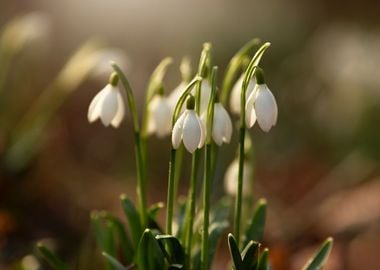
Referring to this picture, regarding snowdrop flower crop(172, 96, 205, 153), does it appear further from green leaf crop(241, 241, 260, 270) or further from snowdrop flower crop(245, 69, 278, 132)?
green leaf crop(241, 241, 260, 270)

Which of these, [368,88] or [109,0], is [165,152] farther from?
[109,0]

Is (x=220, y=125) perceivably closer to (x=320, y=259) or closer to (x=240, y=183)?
(x=240, y=183)

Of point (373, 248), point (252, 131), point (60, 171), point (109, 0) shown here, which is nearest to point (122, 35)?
point (109, 0)

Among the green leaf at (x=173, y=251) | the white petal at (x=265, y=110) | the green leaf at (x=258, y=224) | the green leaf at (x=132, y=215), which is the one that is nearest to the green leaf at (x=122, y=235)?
the green leaf at (x=132, y=215)

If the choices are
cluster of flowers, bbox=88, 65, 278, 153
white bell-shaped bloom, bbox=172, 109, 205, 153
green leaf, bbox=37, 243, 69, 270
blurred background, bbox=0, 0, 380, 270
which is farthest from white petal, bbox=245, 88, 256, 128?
blurred background, bbox=0, 0, 380, 270

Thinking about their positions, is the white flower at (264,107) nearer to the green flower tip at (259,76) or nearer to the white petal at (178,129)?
the green flower tip at (259,76)
